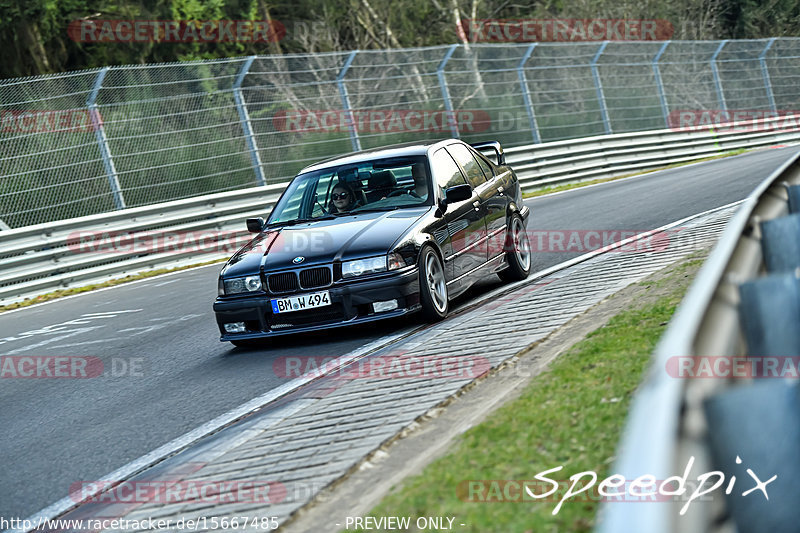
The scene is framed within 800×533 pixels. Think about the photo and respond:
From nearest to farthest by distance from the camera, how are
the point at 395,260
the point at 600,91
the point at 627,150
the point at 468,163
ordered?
the point at 395,260
the point at 468,163
the point at 627,150
the point at 600,91

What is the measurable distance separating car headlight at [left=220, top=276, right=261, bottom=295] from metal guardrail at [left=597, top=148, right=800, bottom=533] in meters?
5.25

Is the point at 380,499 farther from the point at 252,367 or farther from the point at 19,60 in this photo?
the point at 19,60

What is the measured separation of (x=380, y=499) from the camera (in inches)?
169

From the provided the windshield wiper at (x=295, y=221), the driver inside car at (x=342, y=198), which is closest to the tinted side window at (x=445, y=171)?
the driver inside car at (x=342, y=198)

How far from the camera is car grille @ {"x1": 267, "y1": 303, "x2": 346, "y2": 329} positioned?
27.5 ft

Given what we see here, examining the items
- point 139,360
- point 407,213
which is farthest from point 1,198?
point 407,213

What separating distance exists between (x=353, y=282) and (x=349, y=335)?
2.02 feet
